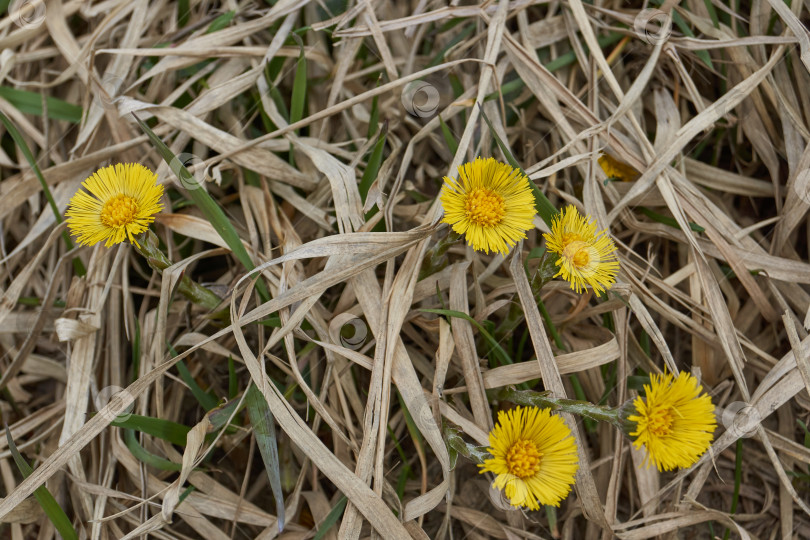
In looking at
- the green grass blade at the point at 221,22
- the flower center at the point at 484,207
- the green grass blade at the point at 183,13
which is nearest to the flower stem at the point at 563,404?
the flower center at the point at 484,207

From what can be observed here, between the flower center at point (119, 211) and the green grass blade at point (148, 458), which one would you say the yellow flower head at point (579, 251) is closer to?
the flower center at point (119, 211)

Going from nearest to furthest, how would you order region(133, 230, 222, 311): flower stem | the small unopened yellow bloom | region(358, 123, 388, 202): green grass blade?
region(133, 230, 222, 311): flower stem
region(358, 123, 388, 202): green grass blade
the small unopened yellow bloom

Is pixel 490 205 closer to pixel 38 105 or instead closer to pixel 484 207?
pixel 484 207

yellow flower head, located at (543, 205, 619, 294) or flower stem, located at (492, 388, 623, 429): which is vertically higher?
yellow flower head, located at (543, 205, 619, 294)

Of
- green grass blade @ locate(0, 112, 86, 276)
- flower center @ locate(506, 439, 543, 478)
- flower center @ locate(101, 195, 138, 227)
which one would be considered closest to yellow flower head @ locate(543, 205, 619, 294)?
flower center @ locate(506, 439, 543, 478)

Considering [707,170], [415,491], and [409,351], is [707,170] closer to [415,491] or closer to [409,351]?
[409,351]

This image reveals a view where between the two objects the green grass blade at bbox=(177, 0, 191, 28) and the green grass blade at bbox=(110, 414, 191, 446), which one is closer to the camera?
the green grass blade at bbox=(110, 414, 191, 446)

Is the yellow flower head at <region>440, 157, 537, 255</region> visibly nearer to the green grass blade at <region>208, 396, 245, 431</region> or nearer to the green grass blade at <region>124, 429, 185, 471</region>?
the green grass blade at <region>208, 396, 245, 431</region>
